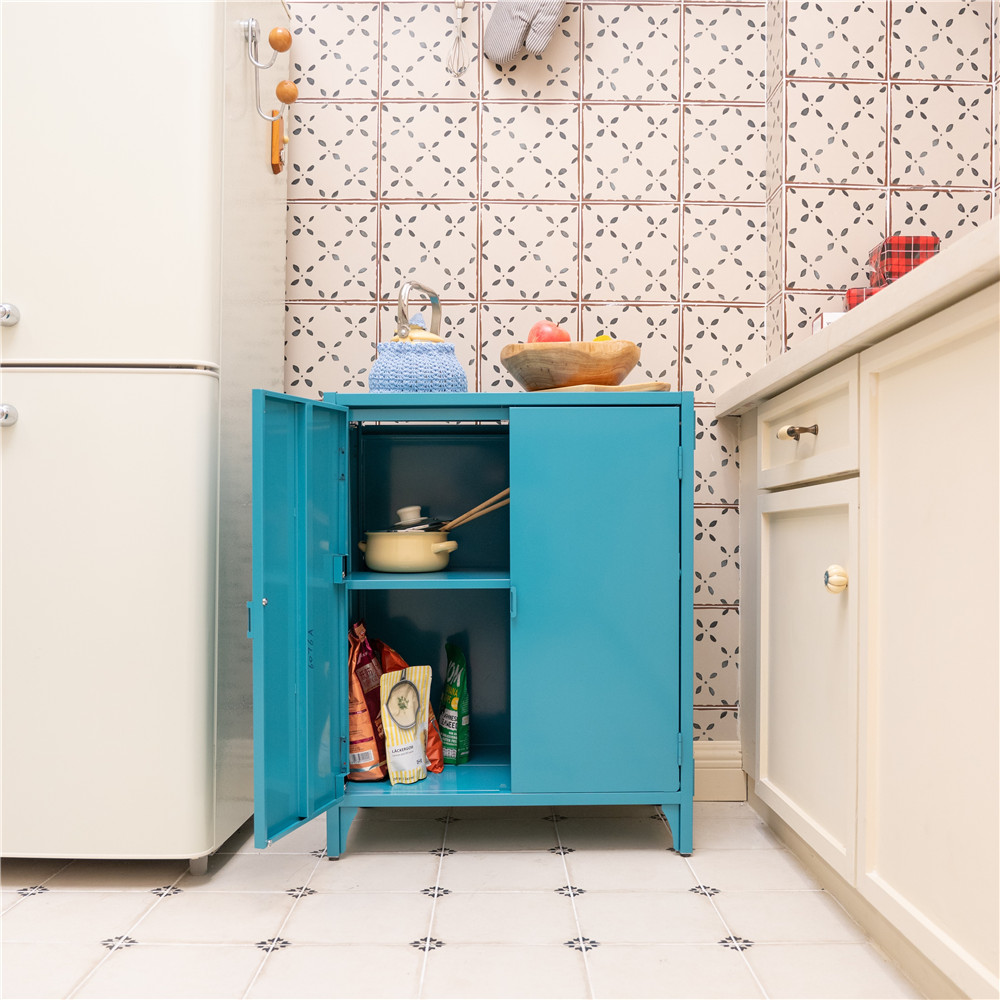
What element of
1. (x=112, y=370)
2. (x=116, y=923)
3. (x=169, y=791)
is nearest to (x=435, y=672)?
(x=169, y=791)

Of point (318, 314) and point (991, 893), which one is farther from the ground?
point (318, 314)

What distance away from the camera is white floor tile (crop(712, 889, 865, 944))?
1.27 metres

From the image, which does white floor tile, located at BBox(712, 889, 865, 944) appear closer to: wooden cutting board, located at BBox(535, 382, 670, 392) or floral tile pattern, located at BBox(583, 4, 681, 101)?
wooden cutting board, located at BBox(535, 382, 670, 392)

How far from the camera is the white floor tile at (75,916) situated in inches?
50.5

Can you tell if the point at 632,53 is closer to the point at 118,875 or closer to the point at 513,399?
the point at 513,399

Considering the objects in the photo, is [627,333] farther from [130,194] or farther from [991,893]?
[991,893]

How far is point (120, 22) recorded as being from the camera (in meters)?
1.42

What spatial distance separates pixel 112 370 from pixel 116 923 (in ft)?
3.07

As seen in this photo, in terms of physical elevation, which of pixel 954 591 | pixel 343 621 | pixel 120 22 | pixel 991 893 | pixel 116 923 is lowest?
pixel 116 923

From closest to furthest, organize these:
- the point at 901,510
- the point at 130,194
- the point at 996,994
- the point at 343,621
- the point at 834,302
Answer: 1. the point at 996,994
2. the point at 901,510
3. the point at 130,194
4. the point at 343,621
5. the point at 834,302

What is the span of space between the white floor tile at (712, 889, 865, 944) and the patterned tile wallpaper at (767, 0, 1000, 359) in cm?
118

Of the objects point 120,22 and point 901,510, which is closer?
point 901,510

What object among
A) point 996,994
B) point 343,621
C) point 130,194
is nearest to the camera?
point 996,994

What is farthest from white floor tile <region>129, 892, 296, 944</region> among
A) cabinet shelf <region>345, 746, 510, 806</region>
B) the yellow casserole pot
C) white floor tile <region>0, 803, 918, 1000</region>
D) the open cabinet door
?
the yellow casserole pot
